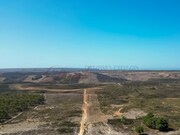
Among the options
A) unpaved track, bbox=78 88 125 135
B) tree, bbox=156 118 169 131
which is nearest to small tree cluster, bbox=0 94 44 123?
unpaved track, bbox=78 88 125 135

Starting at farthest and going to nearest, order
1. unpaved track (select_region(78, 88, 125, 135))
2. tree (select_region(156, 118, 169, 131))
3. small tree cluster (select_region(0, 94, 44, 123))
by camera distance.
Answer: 1. small tree cluster (select_region(0, 94, 44, 123))
2. tree (select_region(156, 118, 169, 131))
3. unpaved track (select_region(78, 88, 125, 135))

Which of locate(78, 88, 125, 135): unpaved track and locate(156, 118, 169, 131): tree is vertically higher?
locate(156, 118, 169, 131): tree

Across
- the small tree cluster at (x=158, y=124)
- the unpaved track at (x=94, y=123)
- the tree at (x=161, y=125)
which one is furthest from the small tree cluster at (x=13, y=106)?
the tree at (x=161, y=125)

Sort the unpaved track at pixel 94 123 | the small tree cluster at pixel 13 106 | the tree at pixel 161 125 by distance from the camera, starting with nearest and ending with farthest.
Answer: the unpaved track at pixel 94 123
the tree at pixel 161 125
the small tree cluster at pixel 13 106

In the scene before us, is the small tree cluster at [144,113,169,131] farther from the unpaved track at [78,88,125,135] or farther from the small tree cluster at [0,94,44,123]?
the small tree cluster at [0,94,44,123]

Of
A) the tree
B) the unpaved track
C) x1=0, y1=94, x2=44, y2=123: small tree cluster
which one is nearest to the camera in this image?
the unpaved track

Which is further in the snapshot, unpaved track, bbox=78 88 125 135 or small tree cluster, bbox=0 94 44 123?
small tree cluster, bbox=0 94 44 123

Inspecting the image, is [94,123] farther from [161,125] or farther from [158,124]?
[161,125]

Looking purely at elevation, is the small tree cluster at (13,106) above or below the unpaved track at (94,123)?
above

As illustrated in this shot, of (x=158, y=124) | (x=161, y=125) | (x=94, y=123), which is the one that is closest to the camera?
(x=161, y=125)

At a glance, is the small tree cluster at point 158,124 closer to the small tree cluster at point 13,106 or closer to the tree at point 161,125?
the tree at point 161,125

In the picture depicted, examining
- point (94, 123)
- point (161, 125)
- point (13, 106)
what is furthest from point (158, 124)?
point (13, 106)
